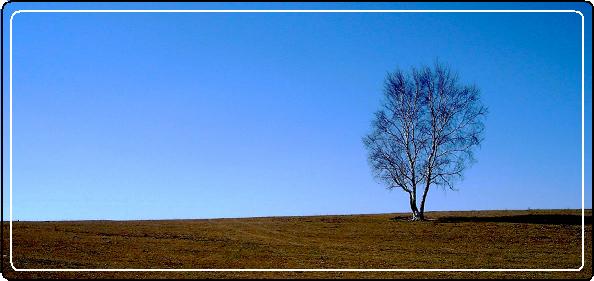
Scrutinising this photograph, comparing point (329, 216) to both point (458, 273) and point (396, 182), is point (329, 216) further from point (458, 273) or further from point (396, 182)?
point (458, 273)

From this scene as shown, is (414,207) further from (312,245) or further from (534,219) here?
(312,245)

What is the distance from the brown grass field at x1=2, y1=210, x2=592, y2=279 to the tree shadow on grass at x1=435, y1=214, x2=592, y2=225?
0.06m

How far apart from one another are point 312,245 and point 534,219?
51.8ft

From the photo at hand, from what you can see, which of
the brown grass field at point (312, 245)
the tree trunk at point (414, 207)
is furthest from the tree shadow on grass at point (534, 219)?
the tree trunk at point (414, 207)

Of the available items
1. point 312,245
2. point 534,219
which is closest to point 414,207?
point 534,219

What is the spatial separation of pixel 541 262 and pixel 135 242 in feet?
53.0

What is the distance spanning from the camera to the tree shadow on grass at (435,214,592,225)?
3562 centimetres

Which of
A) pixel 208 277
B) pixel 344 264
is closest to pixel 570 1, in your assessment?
pixel 344 264

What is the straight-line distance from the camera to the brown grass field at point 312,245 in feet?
69.0

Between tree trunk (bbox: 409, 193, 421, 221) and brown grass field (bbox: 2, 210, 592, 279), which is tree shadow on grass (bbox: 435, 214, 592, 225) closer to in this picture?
brown grass field (bbox: 2, 210, 592, 279)

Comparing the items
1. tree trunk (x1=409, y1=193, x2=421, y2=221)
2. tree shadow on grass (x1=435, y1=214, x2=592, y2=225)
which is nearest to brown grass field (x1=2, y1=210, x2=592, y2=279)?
tree shadow on grass (x1=435, y1=214, x2=592, y2=225)

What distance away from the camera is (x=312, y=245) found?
2786 centimetres

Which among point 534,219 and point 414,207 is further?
point 414,207

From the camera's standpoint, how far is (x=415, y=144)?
1479 inches
